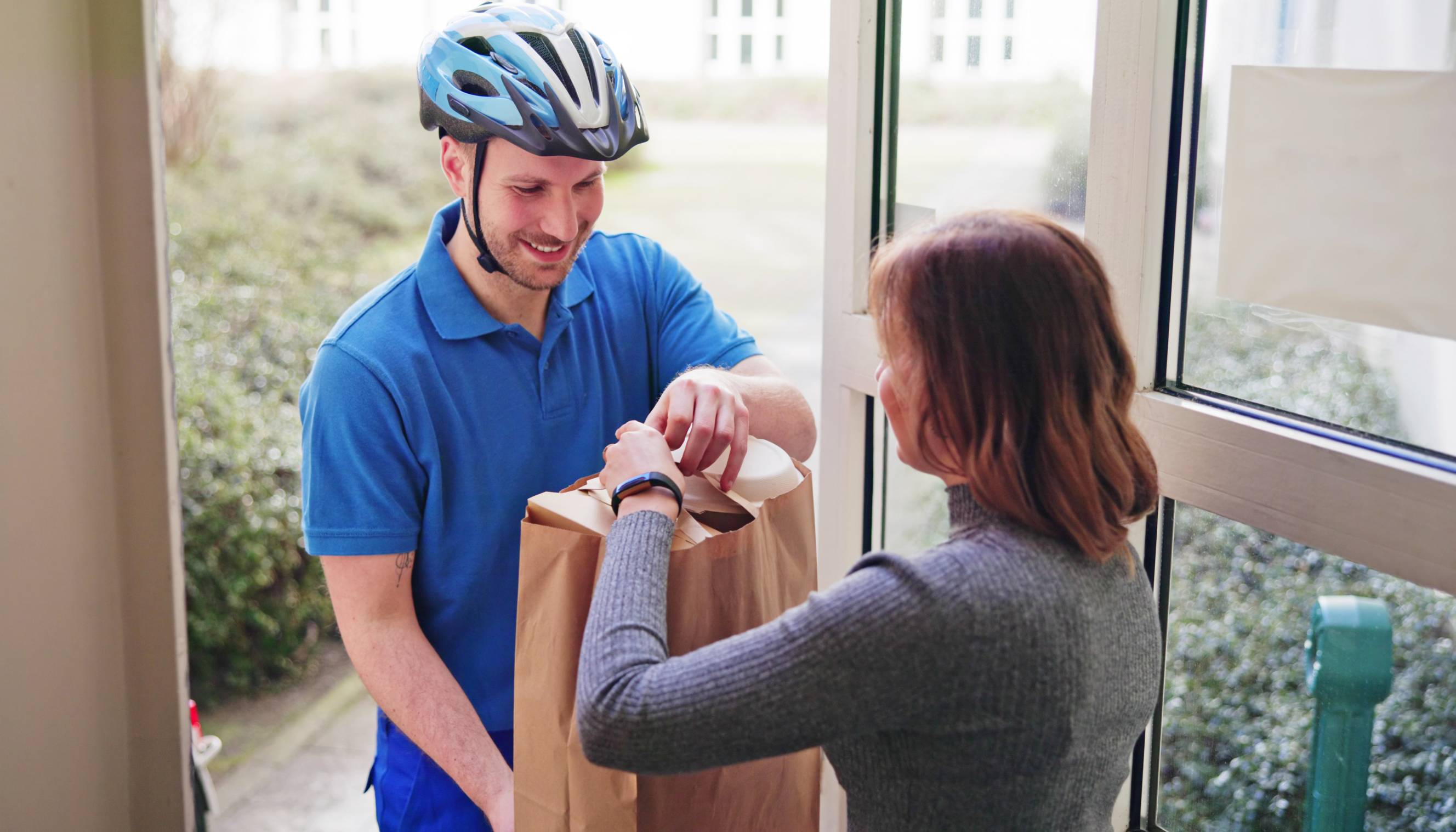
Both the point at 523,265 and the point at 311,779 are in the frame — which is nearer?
the point at 523,265

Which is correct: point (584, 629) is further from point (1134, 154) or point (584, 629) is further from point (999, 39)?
point (999, 39)

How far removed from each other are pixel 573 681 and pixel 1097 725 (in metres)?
0.56

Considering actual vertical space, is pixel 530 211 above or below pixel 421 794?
above

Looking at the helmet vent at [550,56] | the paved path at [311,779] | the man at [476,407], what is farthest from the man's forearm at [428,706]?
the paved path at [311,779]

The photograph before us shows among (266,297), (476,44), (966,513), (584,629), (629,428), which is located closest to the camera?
(966,513)

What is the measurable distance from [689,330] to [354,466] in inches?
22.9

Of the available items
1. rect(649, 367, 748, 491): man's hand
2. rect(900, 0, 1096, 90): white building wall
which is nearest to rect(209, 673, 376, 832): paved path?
rect(649, 367, 748, 491): man's hand

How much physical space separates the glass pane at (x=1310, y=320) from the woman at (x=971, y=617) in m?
0.32

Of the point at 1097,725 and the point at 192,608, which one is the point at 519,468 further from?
the point at 192,608

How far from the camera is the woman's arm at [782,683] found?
3.26ft

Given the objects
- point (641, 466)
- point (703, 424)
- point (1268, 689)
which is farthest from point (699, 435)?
point (1268, 689)

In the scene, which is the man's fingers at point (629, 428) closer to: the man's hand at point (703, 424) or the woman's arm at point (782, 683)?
the man's hand at point (703, 424)

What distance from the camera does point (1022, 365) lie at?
1076mm

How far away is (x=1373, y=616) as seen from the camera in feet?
4.16
